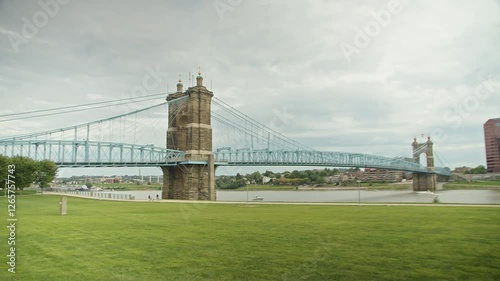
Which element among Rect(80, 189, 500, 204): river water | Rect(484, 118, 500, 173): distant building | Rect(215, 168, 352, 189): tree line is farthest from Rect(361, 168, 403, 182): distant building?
Rect(80, 189, 500, 204): river water

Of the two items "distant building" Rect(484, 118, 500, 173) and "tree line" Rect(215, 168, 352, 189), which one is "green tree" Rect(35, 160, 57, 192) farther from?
"distant building" Rect(484, 118, 500, 173)

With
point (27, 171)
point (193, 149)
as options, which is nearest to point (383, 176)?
point (193, 149)

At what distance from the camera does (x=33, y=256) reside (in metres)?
10.3

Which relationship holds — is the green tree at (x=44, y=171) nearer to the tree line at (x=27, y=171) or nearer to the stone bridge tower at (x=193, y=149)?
the tree line at (x=27, y=171)

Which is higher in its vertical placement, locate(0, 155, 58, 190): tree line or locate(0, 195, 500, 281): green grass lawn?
locate(0, 155, 58, 190): tree line

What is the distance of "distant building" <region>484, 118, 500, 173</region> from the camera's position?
95750mm

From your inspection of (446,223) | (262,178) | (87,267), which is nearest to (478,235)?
(446,223)

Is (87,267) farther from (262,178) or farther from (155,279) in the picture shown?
(262,178)

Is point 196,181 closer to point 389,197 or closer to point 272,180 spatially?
point 389,197

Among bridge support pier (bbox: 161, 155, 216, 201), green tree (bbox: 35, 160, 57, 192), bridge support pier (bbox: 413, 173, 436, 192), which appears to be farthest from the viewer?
bridge support pier (bbox: 413, 173, 436, 192)

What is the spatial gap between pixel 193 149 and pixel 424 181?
3619 inches

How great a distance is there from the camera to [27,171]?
48438 millimetres

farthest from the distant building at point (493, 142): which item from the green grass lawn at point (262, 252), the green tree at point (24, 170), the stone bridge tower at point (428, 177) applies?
the green tree at point (24, 170)

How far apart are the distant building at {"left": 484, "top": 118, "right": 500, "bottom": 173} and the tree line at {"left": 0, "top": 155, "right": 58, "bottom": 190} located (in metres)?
102
